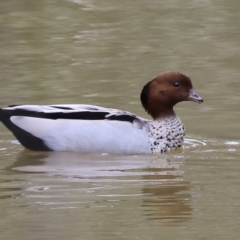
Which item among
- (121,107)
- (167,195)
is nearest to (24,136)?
→ (121,107)

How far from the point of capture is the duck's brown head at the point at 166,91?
447 inches

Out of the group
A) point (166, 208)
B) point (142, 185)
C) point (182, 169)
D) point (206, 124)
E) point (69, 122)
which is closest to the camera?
point (166, 208)

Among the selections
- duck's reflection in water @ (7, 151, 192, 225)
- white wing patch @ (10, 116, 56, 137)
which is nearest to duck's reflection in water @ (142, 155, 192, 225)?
duck's reflection in water @ (7, 151, 192, 225)

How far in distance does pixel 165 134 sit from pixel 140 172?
1459 millimetres

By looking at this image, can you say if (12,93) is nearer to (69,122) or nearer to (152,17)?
(69,122)

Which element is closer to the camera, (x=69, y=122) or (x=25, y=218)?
(x=25, y=218)

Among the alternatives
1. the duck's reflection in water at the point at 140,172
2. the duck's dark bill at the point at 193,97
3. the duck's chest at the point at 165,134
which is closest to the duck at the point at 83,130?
the duck's chest at the point at 165,134

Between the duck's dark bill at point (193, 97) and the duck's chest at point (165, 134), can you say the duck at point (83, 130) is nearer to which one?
the duck's chest at point (165, 134)

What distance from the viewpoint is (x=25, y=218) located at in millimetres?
7758

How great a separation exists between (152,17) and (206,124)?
7707 mm

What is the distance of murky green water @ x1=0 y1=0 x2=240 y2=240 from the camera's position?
25.3ft

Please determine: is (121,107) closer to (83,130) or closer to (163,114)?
(163,114)

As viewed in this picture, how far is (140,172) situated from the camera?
9.80 meters

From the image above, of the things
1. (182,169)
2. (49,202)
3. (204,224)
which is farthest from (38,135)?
(204,224)
